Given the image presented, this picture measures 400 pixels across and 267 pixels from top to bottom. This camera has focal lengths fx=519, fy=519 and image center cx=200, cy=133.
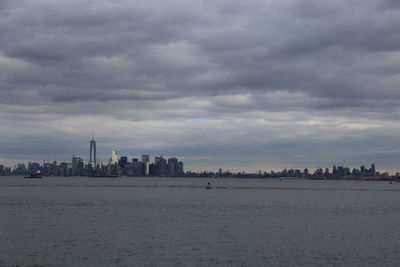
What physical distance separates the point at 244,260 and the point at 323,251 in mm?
12804

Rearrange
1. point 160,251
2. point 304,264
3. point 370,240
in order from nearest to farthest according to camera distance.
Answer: point 304,264 → point 160,251 → point 370,240

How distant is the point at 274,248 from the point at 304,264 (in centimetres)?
1119

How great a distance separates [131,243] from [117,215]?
42.2 m

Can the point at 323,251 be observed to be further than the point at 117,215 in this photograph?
No

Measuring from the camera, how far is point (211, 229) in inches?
3482

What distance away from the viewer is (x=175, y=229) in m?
87.1

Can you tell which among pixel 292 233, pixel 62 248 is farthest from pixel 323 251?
pixel 62 248

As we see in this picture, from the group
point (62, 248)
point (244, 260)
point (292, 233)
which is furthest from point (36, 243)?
point (292, 233)

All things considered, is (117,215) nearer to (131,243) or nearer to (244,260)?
(131,243)

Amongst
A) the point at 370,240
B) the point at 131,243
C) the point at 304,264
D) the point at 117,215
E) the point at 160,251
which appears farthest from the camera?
the point at 117,215

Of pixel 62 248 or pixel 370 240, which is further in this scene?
pixel 370 240

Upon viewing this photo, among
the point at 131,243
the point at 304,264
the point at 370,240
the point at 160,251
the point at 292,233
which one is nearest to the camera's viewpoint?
the point at 304,264

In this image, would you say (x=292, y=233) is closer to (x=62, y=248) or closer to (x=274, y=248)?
(x=274, y=248)

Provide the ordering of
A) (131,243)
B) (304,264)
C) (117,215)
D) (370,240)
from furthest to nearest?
(117,215) < (370,240) < (131,243) < (304,264)
